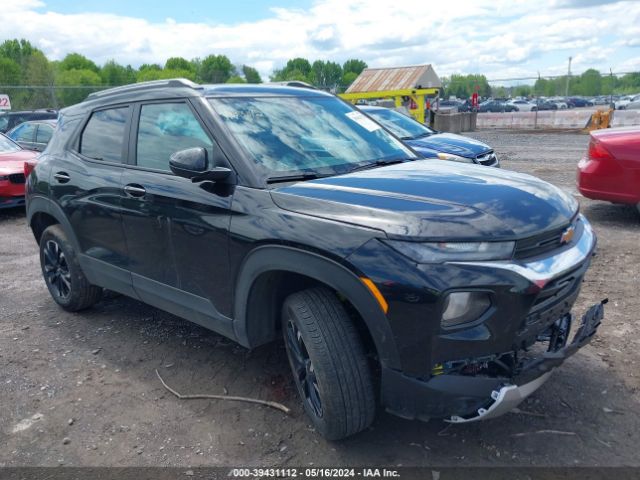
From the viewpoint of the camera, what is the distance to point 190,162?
9.80ft

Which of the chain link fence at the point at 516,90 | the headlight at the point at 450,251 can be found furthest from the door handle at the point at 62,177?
the chain link fence at the point at 516,90

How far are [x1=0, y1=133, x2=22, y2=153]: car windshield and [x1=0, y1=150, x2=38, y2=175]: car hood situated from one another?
201mm

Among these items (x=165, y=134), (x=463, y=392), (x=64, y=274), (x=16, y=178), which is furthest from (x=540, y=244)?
(x=16, y=178)

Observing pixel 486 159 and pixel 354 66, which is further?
pixel 354 66

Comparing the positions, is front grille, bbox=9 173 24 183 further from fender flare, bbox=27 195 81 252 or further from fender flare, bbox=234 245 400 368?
fender flare, bbox=234 245 400 368

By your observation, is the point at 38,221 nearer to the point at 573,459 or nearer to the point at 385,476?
the point at 385,476

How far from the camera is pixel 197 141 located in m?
3.33

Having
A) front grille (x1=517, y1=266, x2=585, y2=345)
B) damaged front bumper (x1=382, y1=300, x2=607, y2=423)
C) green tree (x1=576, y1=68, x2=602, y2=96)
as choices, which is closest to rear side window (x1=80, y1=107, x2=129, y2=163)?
damaged front bumper (x1=382, y1=300, x2=607, y2=423)

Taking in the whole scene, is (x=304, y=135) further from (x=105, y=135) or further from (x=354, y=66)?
(x=354, y=66)

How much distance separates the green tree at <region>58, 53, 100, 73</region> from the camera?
103 metres

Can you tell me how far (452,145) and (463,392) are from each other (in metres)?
6.52

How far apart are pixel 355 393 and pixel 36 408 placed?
2094 mm

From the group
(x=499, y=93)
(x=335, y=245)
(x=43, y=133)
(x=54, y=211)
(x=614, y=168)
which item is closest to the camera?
(x=335, y=245)

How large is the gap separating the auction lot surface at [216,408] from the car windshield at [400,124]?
15.8 ft
